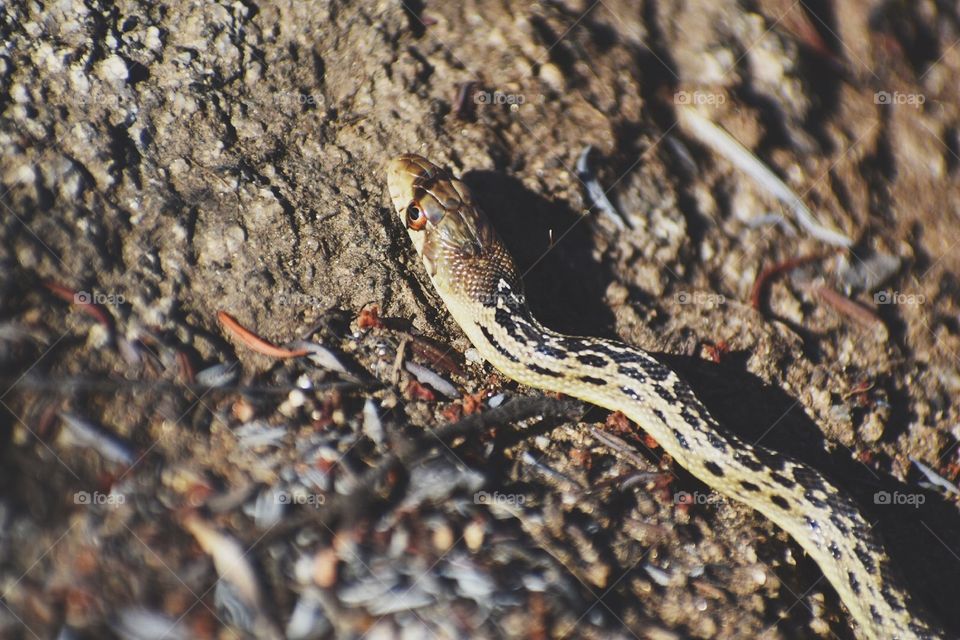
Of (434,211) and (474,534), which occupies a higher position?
(434,211)

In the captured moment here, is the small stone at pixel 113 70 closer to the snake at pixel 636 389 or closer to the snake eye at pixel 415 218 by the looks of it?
the snake at pixel 636 389

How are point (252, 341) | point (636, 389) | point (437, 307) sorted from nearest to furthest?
point (252, 341)
point (636, 389)
point (437, 307)

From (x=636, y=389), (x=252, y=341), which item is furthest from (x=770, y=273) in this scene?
(x=252, y=341)

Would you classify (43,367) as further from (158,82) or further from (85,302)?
(158,82)

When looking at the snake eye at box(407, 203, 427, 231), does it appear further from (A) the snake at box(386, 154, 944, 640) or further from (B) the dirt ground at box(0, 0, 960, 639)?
(B) the dirt ground at box(0, 0, 960, 639)

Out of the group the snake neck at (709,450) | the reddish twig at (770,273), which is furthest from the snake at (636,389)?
the reddish twig at (770,273)

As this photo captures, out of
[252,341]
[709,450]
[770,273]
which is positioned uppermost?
[770,273]

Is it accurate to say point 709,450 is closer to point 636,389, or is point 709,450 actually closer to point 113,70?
point 636,389

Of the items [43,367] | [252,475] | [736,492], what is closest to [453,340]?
[252,475]
